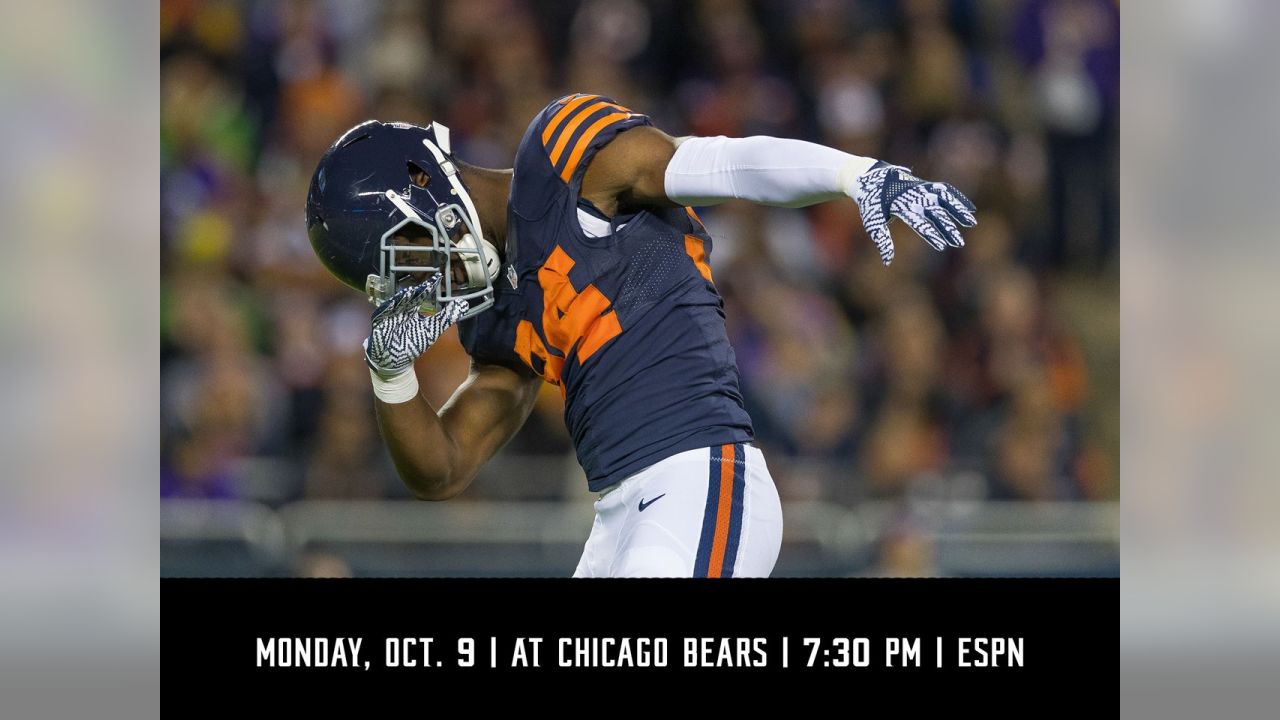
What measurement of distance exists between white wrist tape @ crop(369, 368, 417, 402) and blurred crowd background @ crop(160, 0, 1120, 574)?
2.60 m

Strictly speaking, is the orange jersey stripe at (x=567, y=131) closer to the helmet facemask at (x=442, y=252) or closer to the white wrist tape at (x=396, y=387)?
the helmet facemask at (x=442, y=252)

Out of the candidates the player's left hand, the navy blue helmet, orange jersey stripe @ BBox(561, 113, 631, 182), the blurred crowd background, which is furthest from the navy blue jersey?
the blurred crowd background

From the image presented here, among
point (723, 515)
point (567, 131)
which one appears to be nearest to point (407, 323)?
point (567, 131)

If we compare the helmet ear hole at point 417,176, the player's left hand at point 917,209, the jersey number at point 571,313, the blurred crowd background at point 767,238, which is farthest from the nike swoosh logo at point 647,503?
the blurred crowd background at point 767,238

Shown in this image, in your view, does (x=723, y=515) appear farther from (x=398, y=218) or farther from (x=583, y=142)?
(x=398, y=218)

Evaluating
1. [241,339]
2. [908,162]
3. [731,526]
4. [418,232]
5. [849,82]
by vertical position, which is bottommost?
[731,526]

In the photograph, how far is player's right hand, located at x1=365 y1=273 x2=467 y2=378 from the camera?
3.38 m

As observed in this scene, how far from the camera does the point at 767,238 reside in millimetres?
7074

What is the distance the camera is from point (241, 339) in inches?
268

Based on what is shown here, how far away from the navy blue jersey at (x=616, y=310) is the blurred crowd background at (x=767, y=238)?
282cm

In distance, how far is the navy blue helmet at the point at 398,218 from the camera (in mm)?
3410
